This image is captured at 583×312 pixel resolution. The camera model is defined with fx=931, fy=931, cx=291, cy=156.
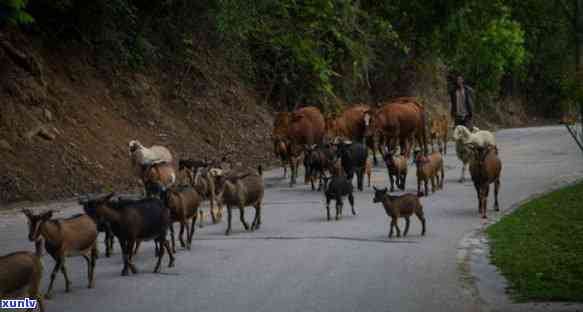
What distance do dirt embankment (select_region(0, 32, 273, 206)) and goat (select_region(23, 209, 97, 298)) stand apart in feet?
27.0

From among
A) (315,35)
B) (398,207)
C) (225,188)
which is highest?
(315,35)

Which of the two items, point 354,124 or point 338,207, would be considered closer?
point 338,207

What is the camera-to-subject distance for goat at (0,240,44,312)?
903cm

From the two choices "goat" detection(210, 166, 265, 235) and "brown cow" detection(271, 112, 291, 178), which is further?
"brown cow" detection(271, 112, 291, 178)

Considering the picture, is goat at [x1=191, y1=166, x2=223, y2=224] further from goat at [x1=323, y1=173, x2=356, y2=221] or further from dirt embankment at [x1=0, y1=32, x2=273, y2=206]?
dirt embankment at [x1=0, y1=32, x2=273, y2=206]

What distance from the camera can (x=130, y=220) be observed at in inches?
465

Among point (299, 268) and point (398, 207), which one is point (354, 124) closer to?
point (398, 207)

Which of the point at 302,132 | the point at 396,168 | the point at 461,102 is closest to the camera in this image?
the point at 396,168

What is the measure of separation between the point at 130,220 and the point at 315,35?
1945 cm

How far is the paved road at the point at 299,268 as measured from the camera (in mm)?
10195

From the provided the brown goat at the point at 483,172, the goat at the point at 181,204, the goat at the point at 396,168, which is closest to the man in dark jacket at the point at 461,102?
→ the goat at the point at 396,168

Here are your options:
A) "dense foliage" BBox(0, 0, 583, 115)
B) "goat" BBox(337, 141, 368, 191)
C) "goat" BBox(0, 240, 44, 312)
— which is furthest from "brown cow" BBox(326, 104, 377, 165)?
"goat" BBox(0, 240, 44, 312)

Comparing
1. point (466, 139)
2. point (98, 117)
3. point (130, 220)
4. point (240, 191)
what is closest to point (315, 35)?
point (466, 139)

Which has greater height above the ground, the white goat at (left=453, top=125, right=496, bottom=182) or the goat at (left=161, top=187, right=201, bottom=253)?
the white goat at (left=453, top=125, right=496, bottom=182)
